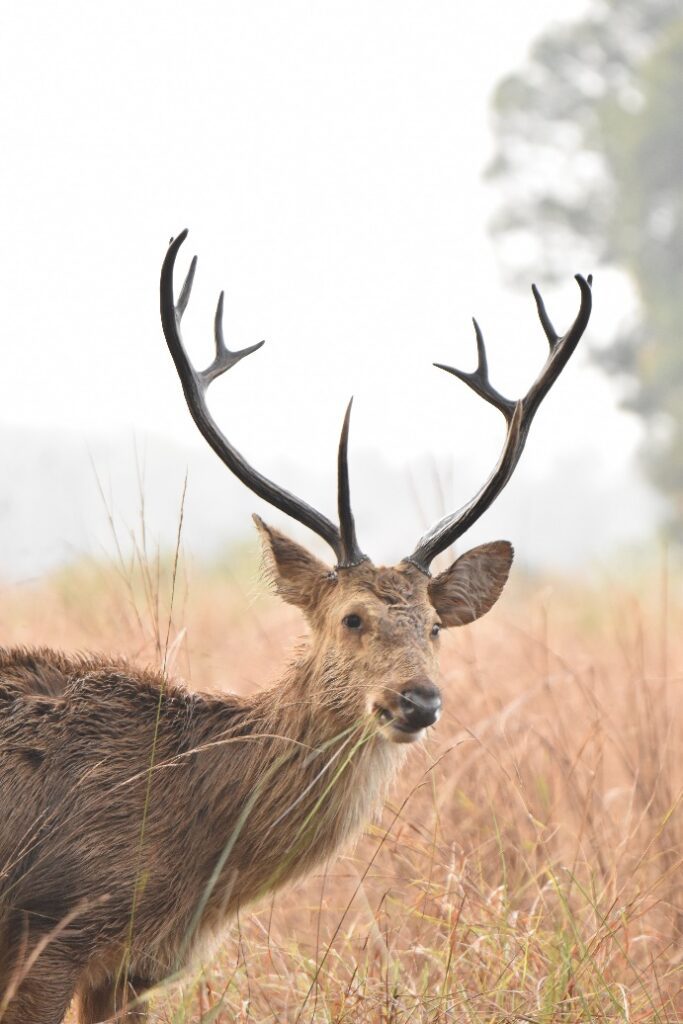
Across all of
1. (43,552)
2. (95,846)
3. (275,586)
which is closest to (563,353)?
(275,586)

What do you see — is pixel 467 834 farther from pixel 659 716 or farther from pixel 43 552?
pixel 43 552

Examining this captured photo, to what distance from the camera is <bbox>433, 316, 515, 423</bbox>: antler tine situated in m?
3.81

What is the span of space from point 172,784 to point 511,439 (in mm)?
1244

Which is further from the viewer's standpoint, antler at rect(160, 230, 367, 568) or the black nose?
antler at rect(160, 230, 367, 568)

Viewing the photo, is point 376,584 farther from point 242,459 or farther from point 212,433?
point 212,433

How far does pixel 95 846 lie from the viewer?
10.4 ft

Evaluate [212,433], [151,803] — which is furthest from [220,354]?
[151,803]

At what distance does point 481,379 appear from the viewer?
390 centimetres

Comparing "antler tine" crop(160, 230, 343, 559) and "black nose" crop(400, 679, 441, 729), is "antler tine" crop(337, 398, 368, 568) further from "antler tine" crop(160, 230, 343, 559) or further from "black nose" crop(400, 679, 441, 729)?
"black nose" crop(400, 679, 441, 729)

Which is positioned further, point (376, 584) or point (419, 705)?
point (376, 584)

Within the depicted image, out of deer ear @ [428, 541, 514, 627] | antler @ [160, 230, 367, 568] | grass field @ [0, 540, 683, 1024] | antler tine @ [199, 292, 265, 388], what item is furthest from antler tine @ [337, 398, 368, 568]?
antler tine @ [199, 292, 265, 388]

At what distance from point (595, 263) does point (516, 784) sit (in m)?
22.3

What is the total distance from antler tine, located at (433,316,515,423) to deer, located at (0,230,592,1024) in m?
0.18

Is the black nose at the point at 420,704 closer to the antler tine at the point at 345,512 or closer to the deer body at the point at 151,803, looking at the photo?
the deer body at the point at 151,803
